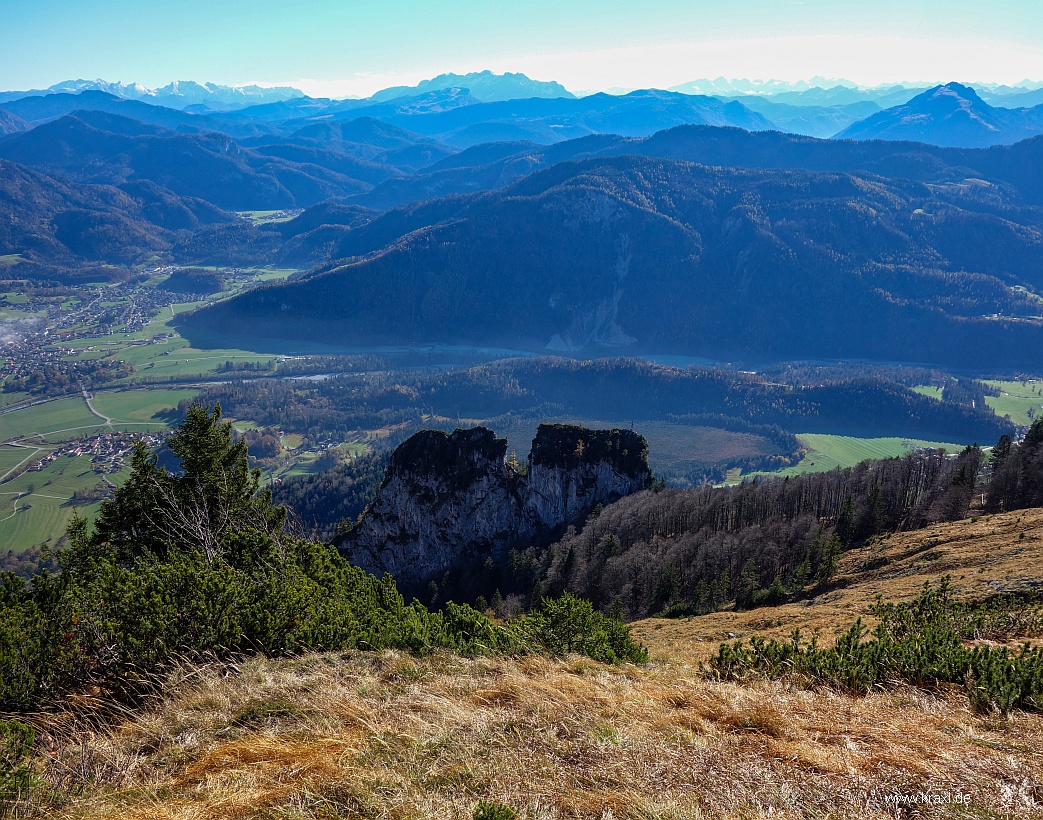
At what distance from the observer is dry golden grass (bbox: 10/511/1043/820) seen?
369 inches

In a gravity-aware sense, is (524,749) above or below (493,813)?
below

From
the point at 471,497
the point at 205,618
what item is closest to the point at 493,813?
the point at 205,618

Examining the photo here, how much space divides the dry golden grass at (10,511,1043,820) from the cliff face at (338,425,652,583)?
78.7 metres

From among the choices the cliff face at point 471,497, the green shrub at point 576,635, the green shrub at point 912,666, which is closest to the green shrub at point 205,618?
the green shrub at point 576,635

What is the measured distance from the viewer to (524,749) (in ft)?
36.6

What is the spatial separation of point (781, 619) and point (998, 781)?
113 ft

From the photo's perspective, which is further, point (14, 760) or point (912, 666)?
point (912, 666)

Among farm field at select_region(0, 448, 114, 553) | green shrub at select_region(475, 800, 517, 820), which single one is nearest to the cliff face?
green shrub at select_region(475, 800, 517, 820)

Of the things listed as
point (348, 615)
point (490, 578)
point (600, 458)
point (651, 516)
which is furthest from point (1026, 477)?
point (348, 615)

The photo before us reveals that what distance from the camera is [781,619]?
41438 millimetres

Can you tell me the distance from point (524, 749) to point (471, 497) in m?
84.8

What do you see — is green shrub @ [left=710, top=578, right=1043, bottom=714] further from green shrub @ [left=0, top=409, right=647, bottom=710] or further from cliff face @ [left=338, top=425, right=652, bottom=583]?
cliff face @ [left=338, top=425, right=652, bottom=583]

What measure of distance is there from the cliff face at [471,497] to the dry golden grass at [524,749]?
78696mm

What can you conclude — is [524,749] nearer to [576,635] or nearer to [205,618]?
[576,635]
